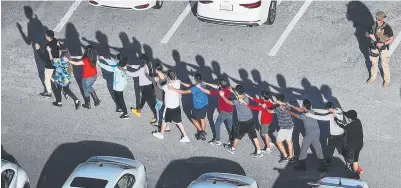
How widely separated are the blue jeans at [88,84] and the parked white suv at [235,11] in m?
3.51

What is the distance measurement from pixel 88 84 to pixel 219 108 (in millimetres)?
3295

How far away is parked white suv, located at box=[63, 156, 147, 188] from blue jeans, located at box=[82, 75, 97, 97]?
7.43ft

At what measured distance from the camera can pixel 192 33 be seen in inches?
757

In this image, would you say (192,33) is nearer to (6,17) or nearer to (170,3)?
(170,3)

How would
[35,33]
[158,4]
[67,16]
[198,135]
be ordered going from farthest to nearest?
[67,16]
[158,4]
[35,33]
[198,135]

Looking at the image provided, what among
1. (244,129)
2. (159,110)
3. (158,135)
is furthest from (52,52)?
(244,129)

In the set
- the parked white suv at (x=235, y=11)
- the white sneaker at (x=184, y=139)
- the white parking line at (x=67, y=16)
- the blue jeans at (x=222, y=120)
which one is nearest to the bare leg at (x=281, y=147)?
the blue jeans at (x=222, y=120)

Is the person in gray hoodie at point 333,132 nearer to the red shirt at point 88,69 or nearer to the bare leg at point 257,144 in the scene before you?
the bare leg at point 257,144

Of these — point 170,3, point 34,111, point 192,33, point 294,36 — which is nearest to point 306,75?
point 294,36

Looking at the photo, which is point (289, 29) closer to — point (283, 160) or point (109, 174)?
point (283, 160)

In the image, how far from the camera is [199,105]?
52.7 ft

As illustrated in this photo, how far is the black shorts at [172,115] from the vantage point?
52.9ft

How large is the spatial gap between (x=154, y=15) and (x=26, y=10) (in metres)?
3.67

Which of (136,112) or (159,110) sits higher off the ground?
(159,110)
